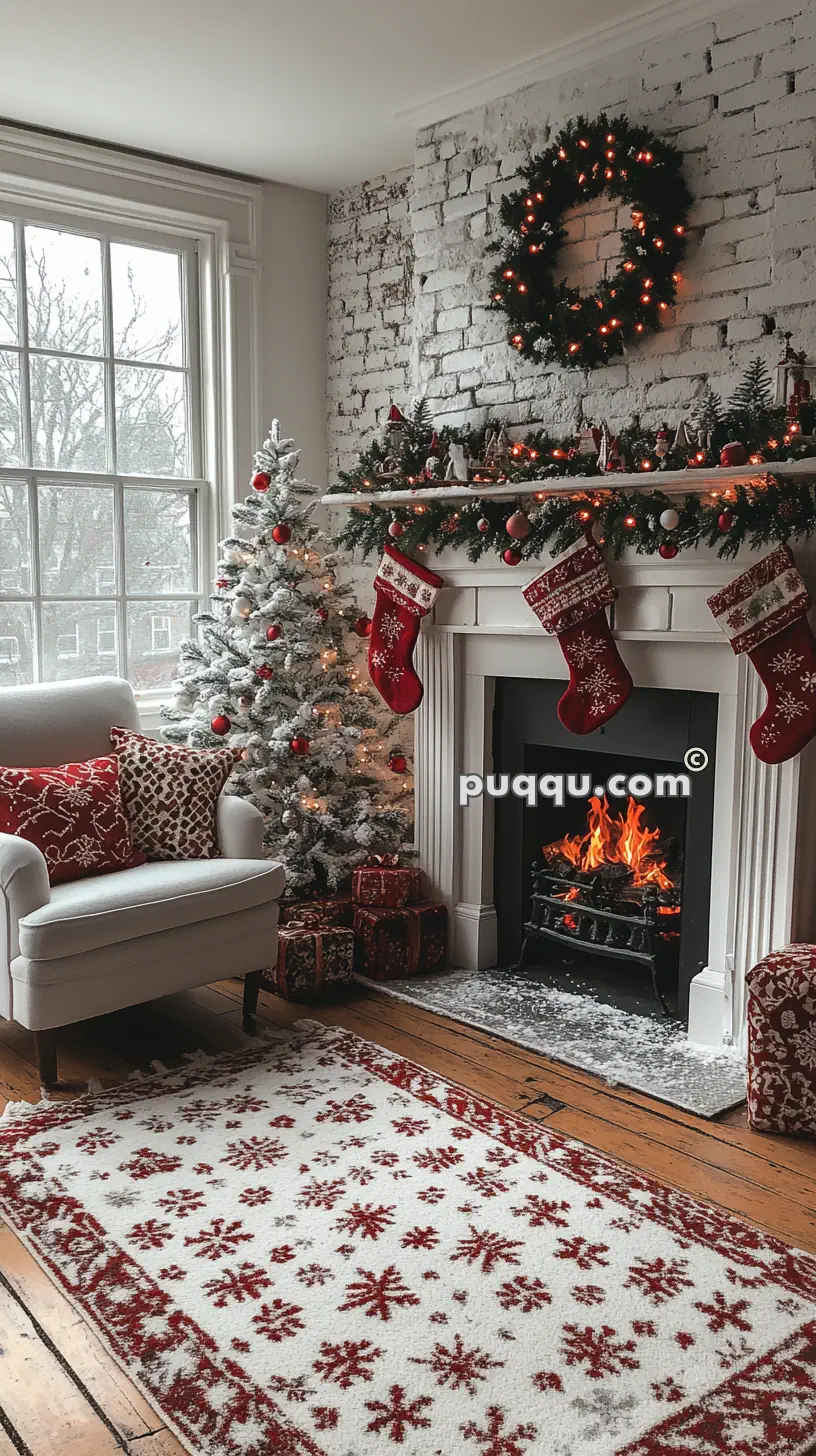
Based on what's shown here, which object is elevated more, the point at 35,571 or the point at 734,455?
the point at 734,455

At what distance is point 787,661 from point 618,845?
3.51 feet

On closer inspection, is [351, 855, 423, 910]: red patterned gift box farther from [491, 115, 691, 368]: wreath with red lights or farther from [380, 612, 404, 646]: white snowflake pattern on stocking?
[491, 115, 691, 368]: wreath with red lights

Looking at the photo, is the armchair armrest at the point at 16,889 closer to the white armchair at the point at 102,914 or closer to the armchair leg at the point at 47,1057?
the white armchair at the point at 102,914

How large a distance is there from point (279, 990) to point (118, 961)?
753mm

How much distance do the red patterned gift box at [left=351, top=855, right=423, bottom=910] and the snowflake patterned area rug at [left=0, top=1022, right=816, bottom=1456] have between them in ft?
3.17

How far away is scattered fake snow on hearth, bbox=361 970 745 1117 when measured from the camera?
3.10 m

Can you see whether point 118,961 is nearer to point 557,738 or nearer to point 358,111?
point 557,738

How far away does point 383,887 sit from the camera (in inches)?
157

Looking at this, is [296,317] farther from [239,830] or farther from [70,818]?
[70,818]

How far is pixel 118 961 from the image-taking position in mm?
3113

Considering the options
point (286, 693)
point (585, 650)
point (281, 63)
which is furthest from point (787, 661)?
point (281, 63)

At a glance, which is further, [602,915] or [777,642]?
[602,915]

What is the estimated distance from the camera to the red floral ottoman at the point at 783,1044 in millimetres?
2748

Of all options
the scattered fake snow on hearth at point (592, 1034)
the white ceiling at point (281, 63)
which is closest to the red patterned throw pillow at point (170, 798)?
the scattered fake snow on hearth at point (592, 1034)
